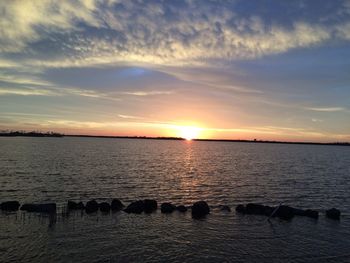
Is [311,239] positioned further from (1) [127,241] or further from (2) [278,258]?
(1) [127,241]

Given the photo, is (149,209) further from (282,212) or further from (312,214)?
(312,214)

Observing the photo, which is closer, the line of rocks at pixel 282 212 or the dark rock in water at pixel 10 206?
the dark rock in water at pixel 10 206

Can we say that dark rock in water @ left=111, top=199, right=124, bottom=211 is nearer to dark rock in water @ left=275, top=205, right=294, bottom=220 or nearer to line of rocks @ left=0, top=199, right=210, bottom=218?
line of rocks @ left=0, top=199, right=210, bottom=218

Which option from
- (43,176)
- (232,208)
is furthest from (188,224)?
(43,176)

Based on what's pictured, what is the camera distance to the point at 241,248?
852 inches

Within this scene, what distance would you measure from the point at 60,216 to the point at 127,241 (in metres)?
8.71

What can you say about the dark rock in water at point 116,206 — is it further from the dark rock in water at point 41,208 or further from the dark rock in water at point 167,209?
the dark rock in water at point 41,208

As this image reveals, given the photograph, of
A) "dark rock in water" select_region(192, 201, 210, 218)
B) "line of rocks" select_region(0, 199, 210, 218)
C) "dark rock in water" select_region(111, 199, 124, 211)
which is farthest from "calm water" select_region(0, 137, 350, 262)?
"dark rock in water" select_region(111, 199, 124, 211)

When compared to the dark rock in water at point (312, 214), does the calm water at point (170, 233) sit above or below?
below

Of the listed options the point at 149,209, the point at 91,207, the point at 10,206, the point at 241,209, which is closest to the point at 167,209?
the point at 149,209

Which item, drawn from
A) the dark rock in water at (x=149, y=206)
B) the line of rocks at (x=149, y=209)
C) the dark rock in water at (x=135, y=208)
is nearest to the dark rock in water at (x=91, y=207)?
the line of rocks at (x=149, y=209)

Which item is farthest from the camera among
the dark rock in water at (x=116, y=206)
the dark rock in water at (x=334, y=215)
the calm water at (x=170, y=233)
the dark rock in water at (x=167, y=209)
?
the dark rock in water at (x=116, y=206)

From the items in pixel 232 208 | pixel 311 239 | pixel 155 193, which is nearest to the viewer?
pixel 311 239

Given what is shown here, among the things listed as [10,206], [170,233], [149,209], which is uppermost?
[10,206]
